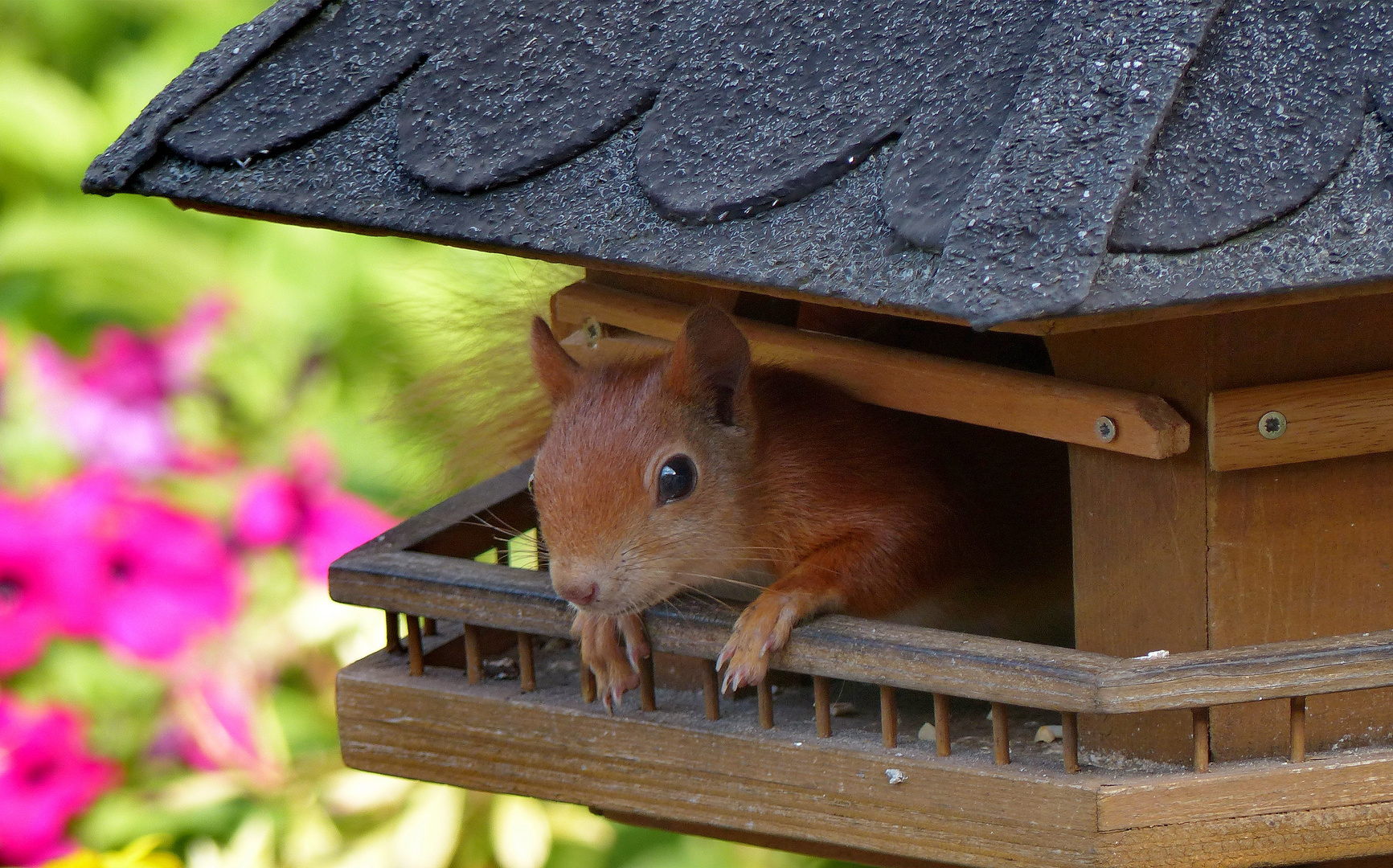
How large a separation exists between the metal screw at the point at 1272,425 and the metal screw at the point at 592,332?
79 cm

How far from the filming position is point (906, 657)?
132 centimetres

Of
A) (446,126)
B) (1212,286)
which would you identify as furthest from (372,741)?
(1212,286)

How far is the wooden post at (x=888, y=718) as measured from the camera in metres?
1.39

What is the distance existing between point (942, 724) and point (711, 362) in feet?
1.41

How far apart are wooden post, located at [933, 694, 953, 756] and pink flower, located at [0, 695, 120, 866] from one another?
1722 millimetres

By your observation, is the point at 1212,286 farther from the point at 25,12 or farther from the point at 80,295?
the point at 25,12

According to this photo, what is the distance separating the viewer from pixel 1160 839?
1.28m

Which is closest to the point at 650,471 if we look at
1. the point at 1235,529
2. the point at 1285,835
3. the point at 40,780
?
the point at 1235,529

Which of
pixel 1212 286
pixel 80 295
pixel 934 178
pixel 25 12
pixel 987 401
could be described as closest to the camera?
pixel 1212 286

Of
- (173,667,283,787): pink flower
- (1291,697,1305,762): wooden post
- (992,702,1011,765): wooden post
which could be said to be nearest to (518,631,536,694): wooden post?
(992,702,1011,765): wooden post

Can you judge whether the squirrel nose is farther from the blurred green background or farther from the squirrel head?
the blurred green background

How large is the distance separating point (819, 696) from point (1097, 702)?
28 cm

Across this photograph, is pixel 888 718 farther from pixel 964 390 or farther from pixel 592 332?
pixel 592 332

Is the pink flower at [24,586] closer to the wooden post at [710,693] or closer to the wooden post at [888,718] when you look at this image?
the wooden post at [710,693]
